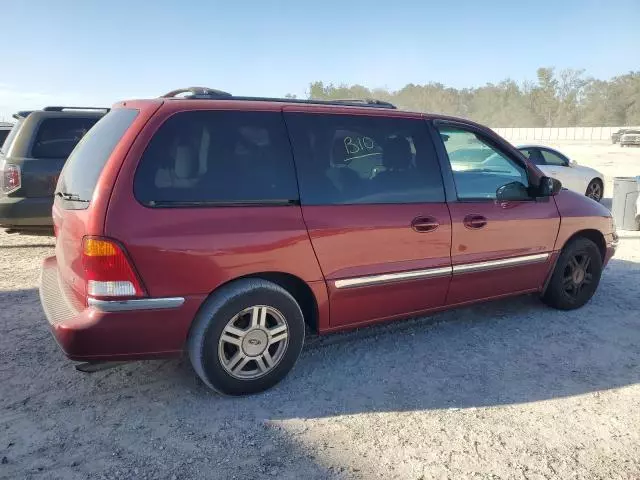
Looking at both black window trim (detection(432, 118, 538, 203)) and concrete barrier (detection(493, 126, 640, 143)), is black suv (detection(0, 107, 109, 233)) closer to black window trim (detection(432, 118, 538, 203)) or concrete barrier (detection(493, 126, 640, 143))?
black window trim (detection(432, 118, 538, 203))

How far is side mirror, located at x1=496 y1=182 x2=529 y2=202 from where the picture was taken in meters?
4.14

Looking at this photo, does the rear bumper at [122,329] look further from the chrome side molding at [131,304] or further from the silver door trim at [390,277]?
the silver door trim at [390,277]

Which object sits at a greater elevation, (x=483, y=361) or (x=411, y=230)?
(x=411, y=230)

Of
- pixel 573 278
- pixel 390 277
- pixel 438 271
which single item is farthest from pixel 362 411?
pixel 573 278

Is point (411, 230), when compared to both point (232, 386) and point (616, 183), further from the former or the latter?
point (616, 183)

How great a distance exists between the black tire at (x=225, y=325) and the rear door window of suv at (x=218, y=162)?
1.71 ft

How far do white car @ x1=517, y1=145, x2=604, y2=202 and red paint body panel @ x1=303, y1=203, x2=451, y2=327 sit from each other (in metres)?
8.43

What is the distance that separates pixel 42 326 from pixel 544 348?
403 cm

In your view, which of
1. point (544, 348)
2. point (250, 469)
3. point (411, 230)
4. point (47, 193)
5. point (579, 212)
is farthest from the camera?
point (47, 193)

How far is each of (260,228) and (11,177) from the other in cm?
470

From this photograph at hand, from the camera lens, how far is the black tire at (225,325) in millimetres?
2984

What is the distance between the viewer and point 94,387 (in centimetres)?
332

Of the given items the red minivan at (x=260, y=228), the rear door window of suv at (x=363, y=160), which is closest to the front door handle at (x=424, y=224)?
the red minivan at (x=260, y=228)

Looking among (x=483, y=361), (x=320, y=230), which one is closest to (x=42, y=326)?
(x=320, y=230)
